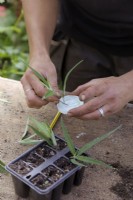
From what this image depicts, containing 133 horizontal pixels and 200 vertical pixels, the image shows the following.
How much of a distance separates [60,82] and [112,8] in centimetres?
53

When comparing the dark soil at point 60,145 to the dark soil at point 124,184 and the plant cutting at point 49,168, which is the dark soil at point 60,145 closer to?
the plant cutting at point 49,168

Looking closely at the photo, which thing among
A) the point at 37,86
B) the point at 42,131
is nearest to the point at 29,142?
the point at 42,131

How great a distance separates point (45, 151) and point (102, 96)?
24 cm

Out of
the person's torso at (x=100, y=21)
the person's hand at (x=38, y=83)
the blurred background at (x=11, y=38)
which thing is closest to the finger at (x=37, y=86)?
the person's hand at (x=38, y=83)

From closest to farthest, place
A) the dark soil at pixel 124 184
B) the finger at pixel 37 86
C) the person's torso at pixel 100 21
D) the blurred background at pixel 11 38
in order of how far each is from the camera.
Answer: the dark soil at pixel 124 184, the finger at pixel 37 86, the person's torso at pixel 100 21, the blurred background at pixel 11 38

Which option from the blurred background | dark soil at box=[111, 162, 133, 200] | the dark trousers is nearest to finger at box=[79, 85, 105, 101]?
dark soil at box=[111, 162, 133, 200]

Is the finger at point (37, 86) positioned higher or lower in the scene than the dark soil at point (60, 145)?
higher

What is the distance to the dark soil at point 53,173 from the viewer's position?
97 cm

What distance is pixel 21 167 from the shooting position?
988 millimetres

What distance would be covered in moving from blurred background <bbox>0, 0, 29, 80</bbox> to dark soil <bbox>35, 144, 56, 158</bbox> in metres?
1.15

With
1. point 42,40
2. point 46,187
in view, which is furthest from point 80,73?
point 46,187

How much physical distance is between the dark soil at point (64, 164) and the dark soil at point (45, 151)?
30 millimetres

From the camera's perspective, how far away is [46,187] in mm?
943

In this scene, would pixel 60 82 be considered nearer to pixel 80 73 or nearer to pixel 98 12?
pixel 80 73
